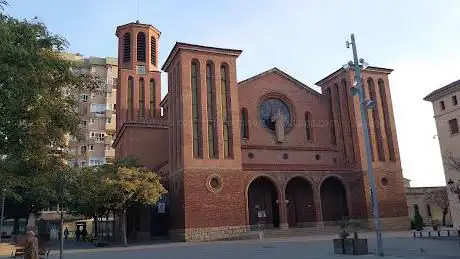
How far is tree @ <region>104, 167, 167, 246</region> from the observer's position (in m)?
31.0

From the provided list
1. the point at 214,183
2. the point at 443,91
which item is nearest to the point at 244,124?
the point at 214,183

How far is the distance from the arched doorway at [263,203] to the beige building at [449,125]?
1808cm

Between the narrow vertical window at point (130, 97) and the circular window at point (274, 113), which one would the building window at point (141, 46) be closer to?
the narrow vertical window at point (130, 97)

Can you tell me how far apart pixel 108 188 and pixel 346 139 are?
23.2 metres

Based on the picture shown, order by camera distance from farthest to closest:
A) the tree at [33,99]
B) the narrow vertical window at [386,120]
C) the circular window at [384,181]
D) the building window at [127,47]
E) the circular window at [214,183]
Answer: the building window at [127,47] → the narrow vertical window at [386,120] → the circular window at [384,181] → the circular window at [214,183] → the tree at [33,99]

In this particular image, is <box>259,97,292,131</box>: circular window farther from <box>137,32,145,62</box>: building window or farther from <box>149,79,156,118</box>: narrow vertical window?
<box>137,32,145,62</box>: building window

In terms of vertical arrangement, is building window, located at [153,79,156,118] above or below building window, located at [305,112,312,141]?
above

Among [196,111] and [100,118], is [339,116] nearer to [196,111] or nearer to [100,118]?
[196,111]

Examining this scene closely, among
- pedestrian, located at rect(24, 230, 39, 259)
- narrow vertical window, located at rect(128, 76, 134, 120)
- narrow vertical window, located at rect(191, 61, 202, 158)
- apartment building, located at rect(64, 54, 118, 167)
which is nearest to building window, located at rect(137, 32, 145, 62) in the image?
narrow vertical window, located at rect(128, 76, 134, 120)

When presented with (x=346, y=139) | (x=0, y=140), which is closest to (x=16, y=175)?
(x=0, y=140)

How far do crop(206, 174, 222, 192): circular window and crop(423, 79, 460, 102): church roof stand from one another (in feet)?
84.5

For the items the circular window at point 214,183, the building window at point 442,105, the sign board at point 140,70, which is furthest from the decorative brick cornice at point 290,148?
the sign board at point 140,70

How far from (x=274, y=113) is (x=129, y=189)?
1644 centimetres

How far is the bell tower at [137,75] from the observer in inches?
1842
